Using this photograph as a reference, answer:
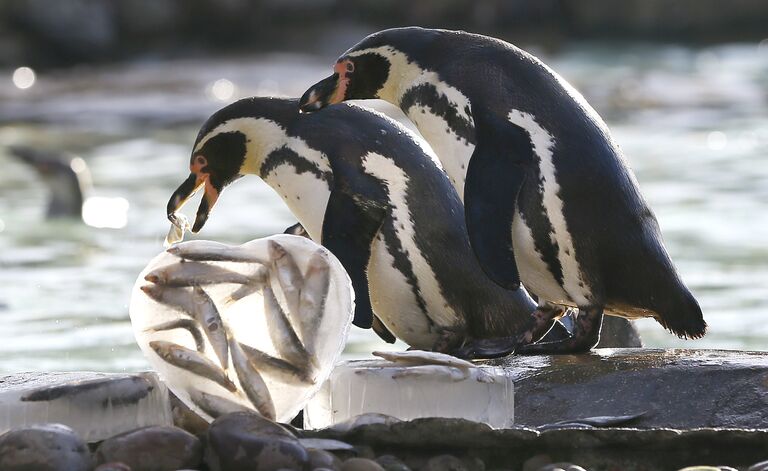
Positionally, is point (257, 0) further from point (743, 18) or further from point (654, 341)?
point (654, 341)

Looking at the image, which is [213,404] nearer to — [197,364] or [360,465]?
[197,364]

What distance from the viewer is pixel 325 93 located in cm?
362

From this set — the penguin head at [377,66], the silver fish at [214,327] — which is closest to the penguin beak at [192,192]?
the penguin head at [377,66]

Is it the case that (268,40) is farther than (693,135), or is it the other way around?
(268,40)

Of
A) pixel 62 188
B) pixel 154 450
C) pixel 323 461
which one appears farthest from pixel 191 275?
pixel 62 188

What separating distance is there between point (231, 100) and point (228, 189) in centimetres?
375

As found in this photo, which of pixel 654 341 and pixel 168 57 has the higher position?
pixel 168 57

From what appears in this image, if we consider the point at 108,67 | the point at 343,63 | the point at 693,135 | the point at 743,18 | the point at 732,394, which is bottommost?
the point at 732,394

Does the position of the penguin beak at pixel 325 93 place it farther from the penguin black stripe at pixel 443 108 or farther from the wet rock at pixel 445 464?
the wet rock at pixel 445 464

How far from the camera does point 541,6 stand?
23047 mm

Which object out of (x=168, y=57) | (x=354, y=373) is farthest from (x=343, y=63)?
(x=168, y=57)

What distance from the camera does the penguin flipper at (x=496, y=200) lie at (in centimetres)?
328

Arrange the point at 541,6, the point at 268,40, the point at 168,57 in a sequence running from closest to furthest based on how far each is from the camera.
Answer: the point at 168,57 → the point at 268,40 → the point at 541,6

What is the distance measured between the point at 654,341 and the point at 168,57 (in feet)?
50.9
